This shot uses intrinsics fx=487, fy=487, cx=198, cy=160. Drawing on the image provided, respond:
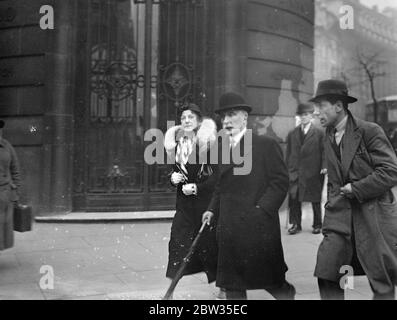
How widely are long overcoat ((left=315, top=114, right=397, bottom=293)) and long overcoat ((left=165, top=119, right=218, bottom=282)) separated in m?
1.36

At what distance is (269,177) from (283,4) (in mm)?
6963

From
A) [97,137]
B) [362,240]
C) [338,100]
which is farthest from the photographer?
[97,137]

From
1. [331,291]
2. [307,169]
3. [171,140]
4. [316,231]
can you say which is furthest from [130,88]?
[331,291]

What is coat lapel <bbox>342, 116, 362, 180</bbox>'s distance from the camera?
12.2 ft

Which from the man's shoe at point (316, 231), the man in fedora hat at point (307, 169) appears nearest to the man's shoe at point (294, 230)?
the man in fedora hat at point (307, 169)

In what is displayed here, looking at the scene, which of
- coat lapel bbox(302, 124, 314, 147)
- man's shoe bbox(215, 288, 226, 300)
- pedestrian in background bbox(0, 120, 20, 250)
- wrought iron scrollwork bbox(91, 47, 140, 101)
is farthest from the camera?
wrought iron scrollwork bbox(91, 47, 140, 101)

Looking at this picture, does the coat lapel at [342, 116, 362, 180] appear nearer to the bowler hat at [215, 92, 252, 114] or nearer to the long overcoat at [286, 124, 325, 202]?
the bowler hat at [215, 92, 252, 114]

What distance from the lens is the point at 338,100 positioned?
385cm

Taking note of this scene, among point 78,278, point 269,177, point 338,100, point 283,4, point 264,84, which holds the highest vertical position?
point 283,4

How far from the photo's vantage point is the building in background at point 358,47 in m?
17.7

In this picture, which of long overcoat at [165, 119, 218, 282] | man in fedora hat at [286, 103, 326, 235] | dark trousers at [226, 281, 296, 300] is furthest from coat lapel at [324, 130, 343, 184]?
man in fedora hat at [286, 103, 326, 235]

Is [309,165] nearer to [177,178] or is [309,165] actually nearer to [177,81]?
[177,81]

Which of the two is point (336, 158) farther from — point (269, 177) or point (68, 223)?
point (68, 223)
